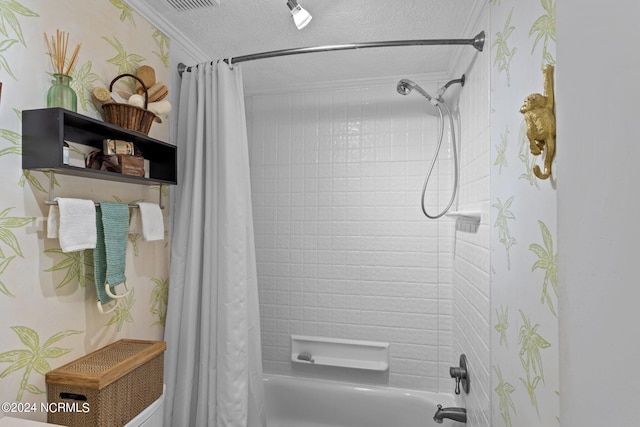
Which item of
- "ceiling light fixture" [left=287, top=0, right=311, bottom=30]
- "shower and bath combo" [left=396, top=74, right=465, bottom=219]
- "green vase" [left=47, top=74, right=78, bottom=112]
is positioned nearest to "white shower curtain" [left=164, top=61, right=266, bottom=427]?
"ceiling light fixture" [left=287, top=0, right=311, bottom=30]

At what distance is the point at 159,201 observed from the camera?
165 centimetres

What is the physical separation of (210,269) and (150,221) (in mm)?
355

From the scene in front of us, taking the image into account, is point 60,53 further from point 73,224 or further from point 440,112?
point 440,112

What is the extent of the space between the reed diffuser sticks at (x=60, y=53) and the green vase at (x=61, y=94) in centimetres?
8

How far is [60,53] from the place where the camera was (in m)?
1.13

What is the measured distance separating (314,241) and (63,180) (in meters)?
1.45

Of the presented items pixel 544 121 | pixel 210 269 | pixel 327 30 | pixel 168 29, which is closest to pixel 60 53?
pixel 168 29

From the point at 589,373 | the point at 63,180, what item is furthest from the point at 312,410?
the point at 589,373

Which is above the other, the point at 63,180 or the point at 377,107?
the point at 377,107

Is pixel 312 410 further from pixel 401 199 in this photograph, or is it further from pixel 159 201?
pixel 159 201

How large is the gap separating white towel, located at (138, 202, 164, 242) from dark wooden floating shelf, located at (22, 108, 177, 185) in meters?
0.11

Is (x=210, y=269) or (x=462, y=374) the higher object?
(x=210, y=269)

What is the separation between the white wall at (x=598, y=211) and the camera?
10.8 inches

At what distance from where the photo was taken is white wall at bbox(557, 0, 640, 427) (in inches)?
10.8
